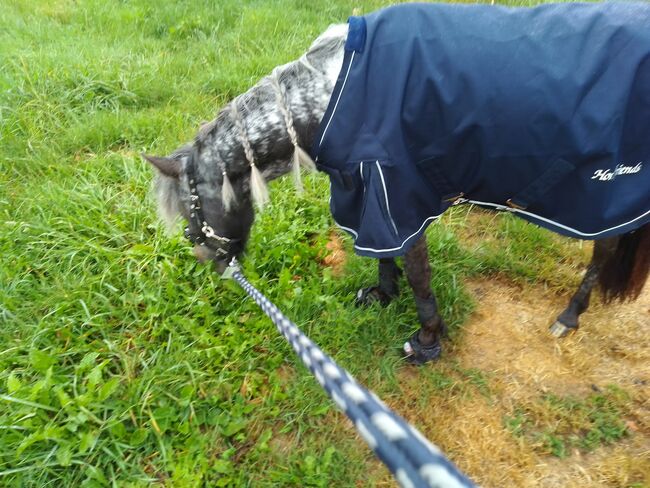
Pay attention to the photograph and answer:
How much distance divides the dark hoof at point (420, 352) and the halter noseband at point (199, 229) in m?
1.15

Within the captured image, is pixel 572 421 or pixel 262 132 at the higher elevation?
pixel 262 132

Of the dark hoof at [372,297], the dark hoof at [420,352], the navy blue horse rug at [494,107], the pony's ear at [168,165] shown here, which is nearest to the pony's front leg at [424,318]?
the dark hoof at [420,352]

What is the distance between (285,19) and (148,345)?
4.57 metres

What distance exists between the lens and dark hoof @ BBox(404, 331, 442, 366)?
267cm

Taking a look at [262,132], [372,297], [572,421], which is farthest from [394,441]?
[372,297]

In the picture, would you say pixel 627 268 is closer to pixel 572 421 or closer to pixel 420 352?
pixel 572 421

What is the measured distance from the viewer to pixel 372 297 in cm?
297

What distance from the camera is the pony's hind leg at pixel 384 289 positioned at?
9.61ft

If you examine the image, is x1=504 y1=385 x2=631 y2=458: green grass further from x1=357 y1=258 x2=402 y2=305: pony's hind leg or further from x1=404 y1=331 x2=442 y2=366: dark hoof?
x1=357 y1=258 x2=402 y2=305: pony's hind leg

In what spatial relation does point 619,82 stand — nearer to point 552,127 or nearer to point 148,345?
point 552,127

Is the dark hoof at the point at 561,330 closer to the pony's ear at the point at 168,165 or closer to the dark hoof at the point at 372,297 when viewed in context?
the dark hoof at the point at 372,297

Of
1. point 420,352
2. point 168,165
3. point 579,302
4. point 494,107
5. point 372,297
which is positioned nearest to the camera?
point 494,107

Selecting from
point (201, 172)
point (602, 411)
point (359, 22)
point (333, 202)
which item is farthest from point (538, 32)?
point (602, 411)

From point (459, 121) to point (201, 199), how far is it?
1260mm
